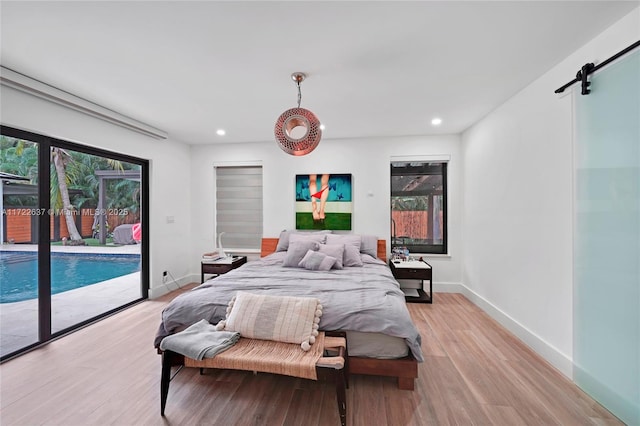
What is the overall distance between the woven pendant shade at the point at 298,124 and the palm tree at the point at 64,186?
2451 mm

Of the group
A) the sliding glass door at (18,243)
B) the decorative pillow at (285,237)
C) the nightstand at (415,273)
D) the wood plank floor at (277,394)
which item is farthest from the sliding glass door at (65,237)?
the nightstand at (415,273)

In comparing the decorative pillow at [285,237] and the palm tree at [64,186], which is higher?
the palm tree at [64,186]

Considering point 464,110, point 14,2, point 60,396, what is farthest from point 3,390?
point 464,110

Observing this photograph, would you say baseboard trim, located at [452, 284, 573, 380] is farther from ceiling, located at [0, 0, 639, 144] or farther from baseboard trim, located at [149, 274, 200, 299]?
baseboard trim, located at [149, 274, 200, 299]

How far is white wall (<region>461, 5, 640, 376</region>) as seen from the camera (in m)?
2.16

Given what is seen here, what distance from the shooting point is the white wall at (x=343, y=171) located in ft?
14.1

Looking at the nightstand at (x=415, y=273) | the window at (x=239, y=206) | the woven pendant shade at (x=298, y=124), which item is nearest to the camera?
the woven pendant shade at (x=298, y=124)

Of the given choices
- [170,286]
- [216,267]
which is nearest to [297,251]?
[216,267]

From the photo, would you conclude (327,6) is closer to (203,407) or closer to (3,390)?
(203,407)

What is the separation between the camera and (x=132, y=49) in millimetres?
2012

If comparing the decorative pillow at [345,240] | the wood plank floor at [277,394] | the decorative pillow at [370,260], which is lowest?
the wood plank floor at [277,394]

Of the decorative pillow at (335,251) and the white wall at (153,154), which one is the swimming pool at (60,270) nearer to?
the white wall at (153,154)

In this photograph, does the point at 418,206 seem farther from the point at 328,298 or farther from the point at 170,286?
the point at 170,286

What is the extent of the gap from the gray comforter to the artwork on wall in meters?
1.37
